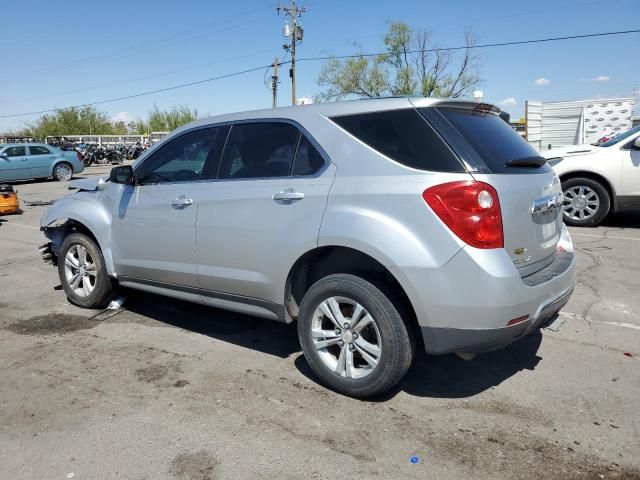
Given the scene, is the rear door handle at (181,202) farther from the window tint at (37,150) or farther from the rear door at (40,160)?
the window tint at (37,150)

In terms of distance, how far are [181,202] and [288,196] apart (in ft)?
3.51

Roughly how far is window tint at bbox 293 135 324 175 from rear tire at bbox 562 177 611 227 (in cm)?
631

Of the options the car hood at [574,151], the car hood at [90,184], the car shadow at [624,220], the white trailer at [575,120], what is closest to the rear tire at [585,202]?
the car hood at [574,151]

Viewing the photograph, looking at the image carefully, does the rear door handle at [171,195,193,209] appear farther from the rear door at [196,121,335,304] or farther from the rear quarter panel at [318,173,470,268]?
the rear quarter panel at [318,173,470,268]

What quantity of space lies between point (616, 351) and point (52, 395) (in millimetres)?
3899

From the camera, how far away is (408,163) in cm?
290

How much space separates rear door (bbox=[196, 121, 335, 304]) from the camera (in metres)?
3.23

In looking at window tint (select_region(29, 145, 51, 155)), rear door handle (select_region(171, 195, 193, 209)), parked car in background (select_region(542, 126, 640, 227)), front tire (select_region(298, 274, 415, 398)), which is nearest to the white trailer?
parked car in background (select_region(542, 126, 640, 227))

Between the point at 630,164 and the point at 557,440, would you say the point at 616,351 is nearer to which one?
the point at 557,440

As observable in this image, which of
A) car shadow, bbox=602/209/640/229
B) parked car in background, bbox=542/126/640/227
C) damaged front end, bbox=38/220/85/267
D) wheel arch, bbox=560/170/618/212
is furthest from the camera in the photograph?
car shadow, bbox=602/209/640/229

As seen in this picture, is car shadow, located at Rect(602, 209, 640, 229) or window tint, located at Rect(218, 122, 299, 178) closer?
window tint, located at Rect(218, 122, 299, 178)

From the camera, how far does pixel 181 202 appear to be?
12.9ft

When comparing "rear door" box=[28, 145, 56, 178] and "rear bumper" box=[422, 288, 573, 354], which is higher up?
"rear door" box=[28, 145, 56, 178]

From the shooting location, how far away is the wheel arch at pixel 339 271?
3.01 m
